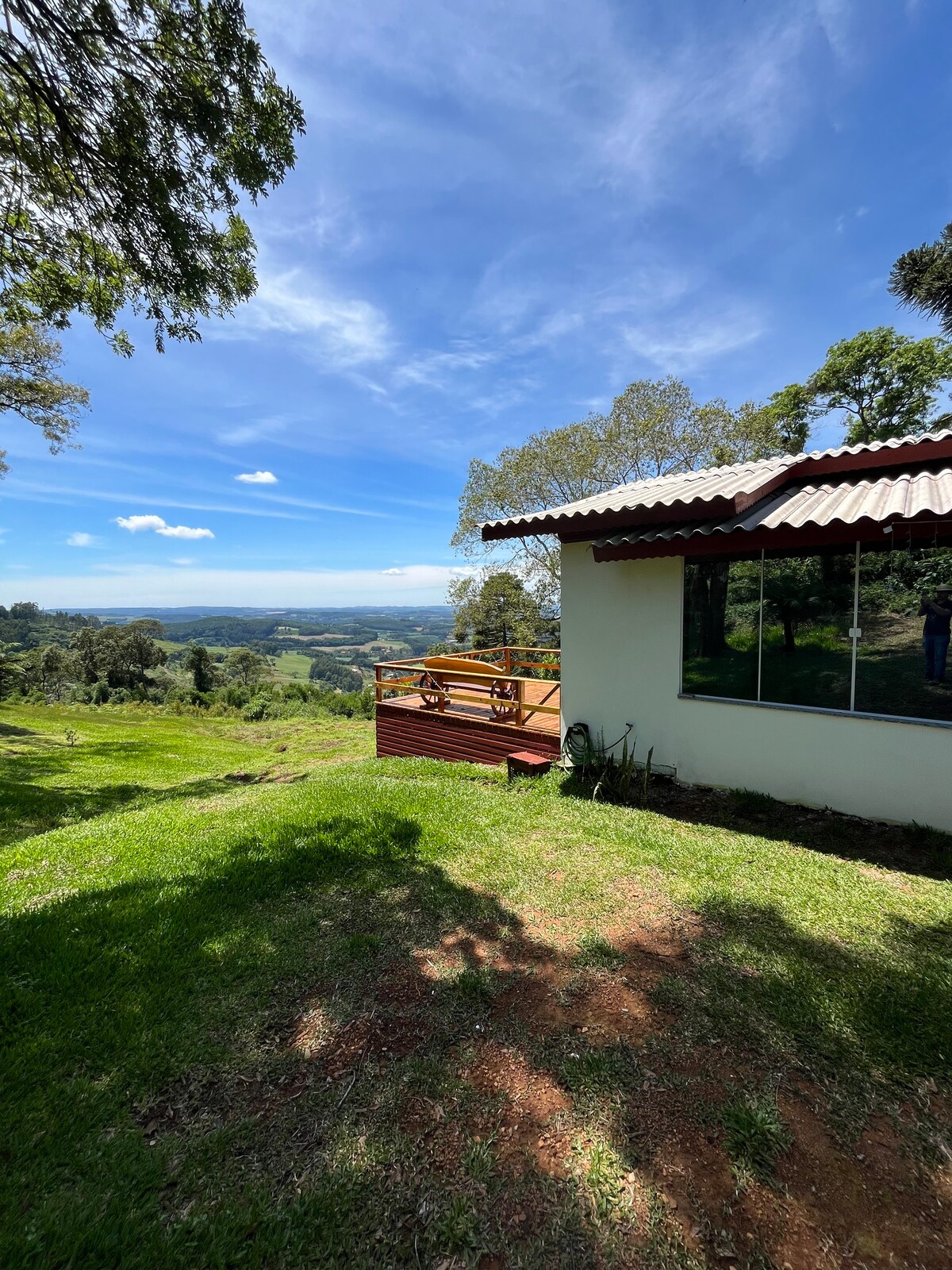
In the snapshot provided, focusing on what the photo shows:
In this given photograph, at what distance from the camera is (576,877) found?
13.2 ft

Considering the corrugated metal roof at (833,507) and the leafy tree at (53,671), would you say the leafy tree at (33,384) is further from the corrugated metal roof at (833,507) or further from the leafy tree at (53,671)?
the leafy tree at (53,671)

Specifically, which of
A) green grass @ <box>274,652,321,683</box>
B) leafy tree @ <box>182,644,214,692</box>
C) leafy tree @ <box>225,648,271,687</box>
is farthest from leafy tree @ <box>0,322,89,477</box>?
green grass @ <box>274,652,321,683</box>

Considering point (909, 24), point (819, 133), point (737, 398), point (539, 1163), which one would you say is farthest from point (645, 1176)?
point (737, 398)

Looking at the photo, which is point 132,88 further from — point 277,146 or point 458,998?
point 458,998

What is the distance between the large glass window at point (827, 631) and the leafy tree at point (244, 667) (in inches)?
1887

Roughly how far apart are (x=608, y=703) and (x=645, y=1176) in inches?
205

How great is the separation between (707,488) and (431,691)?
5.53 m

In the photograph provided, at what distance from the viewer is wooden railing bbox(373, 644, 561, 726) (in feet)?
27.2

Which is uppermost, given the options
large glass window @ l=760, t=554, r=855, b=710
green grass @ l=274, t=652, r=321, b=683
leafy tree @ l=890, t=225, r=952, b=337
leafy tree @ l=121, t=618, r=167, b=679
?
leafy tree @ l=890, t=225, r=952, b=337

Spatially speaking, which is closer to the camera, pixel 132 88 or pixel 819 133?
pixel 132 88

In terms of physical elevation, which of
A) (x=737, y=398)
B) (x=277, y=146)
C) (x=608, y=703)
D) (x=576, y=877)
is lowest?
(x=576, y=877)

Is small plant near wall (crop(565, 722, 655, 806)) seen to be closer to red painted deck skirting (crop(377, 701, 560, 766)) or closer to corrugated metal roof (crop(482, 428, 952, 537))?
red painted deck skirting (crop(377, 701, 560, 766))

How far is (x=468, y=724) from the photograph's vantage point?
28.7ft

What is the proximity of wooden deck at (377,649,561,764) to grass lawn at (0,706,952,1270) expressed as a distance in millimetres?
3171
